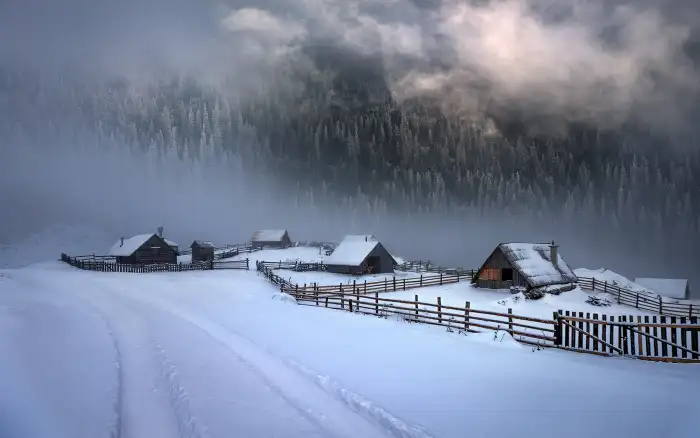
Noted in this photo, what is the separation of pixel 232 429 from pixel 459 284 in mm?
37882

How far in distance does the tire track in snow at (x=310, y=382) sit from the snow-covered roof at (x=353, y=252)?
34034 millimetres

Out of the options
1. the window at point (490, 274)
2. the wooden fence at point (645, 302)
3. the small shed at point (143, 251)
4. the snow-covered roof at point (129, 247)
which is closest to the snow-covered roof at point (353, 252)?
the window at point (490, 274)

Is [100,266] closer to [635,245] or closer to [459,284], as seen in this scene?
[459,284]

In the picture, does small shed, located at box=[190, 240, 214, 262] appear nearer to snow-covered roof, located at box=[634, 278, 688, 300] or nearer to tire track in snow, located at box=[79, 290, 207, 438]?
tire track in snow, located at box=[79, 290, 207, 438]

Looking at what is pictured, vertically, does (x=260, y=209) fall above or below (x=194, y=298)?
above

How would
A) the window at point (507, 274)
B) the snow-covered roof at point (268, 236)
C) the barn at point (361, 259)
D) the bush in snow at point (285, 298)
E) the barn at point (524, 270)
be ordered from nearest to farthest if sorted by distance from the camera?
the bush in snow at point (285, 298)
the barn at point (524, 270)
the window at point (507, 274)
the barn at point (361, 259)
the snow-covered roof at point (268, 236)

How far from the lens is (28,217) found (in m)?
172

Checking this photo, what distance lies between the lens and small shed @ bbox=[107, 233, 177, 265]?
57.8m

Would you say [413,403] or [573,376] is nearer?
[413,403]

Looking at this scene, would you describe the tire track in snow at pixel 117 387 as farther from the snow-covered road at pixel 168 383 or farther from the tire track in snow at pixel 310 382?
the tire track in snow at pixel 310 382

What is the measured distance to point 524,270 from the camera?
118 feet

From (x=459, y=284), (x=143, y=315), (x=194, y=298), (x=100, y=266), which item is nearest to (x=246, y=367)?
(x=143, y=315)

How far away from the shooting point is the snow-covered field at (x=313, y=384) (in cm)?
819

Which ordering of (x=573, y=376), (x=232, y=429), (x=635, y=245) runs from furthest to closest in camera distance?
(x=635, y=245) < (x=573, y=376) < (x=232, y=429)
